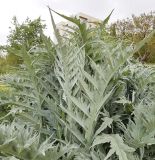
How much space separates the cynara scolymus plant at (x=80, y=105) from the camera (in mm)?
1685

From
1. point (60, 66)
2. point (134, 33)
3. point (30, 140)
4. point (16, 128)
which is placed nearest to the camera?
point (30, 140)

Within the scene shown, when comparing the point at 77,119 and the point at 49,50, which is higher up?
the point at 49,50

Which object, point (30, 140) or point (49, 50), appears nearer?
point (30, 140)

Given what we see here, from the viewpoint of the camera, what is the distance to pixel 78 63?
202 cm

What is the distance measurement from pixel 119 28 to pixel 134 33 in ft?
5.67

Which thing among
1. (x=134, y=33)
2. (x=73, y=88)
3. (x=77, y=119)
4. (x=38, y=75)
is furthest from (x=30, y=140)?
(x=134, y=33)

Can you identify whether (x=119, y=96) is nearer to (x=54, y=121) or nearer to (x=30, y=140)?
(x=54, y=121)

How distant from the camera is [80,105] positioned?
183cm

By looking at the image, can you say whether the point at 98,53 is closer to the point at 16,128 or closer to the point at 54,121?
the point at 54,121

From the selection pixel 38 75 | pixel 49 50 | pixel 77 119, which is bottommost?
pixel 77 119

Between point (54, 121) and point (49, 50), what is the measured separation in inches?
16.5

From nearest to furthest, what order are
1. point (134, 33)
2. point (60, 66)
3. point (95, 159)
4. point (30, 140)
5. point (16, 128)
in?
point (30, 140), point (95, 159), point (16, 128), point (60, 66), point (134, 33)

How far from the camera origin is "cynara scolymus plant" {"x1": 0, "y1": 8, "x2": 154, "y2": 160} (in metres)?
1.68

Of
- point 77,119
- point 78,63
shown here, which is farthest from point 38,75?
point 77,119
